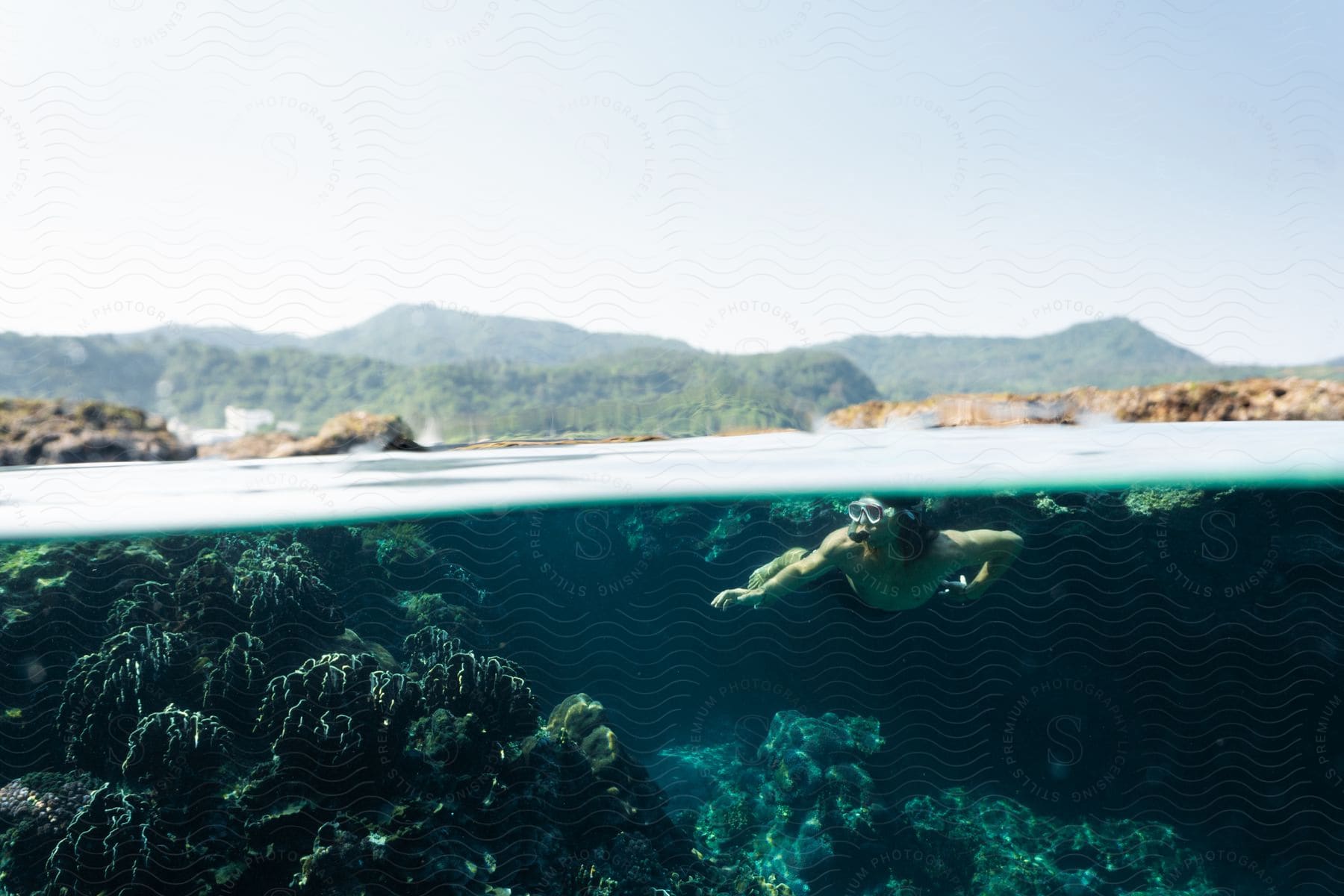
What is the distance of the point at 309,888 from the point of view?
208 inches

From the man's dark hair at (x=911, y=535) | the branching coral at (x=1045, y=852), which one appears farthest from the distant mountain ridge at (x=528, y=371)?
the branching coral at (x=1045, y=852)

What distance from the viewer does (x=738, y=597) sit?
23.5 feet

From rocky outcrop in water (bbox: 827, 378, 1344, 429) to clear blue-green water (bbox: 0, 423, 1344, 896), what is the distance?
0.29m

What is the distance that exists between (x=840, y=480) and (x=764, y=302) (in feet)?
12.8

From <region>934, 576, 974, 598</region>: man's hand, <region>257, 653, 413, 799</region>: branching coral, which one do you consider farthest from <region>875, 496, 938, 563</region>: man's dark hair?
<region>257, 653, 413, 799</region>: branching coral

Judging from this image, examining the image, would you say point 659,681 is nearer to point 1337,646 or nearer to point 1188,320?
point 1188,320

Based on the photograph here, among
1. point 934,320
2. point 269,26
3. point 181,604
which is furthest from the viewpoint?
point 181,604

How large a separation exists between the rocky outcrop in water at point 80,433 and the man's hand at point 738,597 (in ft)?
16.5

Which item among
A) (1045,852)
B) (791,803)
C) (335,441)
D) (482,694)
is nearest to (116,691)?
(335,441)

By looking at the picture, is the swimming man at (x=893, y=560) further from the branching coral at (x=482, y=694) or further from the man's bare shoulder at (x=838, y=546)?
the branching coral at (x=482, y=694)

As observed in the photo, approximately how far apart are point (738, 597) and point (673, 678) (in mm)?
2444

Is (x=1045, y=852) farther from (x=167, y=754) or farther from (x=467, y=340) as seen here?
(x=167, y=754)

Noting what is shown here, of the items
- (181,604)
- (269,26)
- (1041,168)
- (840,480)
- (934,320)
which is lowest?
(181,604)

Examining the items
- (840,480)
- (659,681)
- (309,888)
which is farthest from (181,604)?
Result: (840,480)
